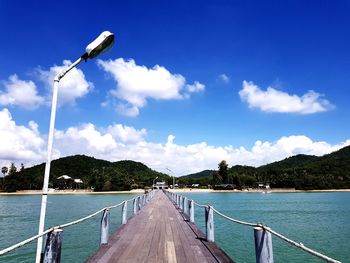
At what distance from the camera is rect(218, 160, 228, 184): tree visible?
166000 mm

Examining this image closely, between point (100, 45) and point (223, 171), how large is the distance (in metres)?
165

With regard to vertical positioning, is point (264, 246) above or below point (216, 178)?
below

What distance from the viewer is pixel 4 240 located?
2400 centimetres

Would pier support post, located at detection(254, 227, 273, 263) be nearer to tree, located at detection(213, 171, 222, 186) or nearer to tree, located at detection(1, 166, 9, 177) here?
tree, located at detection(213, 171, 222, 186)

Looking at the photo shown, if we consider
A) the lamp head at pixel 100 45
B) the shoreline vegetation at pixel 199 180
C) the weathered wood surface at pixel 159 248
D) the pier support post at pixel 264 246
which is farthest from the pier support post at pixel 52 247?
the shoreline vegetation at pixel 199 180

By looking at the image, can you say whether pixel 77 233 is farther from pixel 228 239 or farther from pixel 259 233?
pixel 259 233

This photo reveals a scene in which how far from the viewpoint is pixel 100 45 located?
5.92 metres

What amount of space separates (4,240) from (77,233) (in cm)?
545

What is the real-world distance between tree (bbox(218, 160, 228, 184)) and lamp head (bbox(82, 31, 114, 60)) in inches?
6403

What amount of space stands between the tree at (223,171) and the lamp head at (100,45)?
163m

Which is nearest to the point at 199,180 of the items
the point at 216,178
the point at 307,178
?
the point at 216,178

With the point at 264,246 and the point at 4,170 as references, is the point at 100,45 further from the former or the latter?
the point at 4,170

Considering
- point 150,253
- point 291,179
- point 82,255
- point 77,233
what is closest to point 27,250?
point 82,255

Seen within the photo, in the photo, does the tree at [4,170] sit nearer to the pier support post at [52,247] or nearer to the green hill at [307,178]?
the green hill at [307,178]
